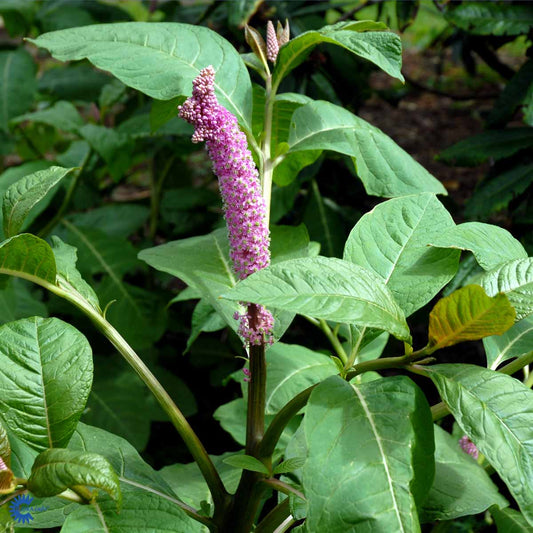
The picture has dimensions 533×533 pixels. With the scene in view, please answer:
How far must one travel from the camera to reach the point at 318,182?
220 centimetres

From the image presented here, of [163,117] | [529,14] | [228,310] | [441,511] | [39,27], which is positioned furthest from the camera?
[39,27]

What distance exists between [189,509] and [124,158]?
3.91 ft

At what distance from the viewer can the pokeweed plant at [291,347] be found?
0.69 metres

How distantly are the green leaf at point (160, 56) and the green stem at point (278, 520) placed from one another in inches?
22.9

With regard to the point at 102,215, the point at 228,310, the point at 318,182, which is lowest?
the point at 102,215

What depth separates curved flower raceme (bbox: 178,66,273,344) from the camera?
2.81ft

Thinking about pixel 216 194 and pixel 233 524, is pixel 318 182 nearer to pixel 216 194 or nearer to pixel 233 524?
pixel 216 194

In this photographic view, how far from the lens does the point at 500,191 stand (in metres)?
1.72

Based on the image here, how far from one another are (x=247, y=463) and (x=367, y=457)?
0.76 ft

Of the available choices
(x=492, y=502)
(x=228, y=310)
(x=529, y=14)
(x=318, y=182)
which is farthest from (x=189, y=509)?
(x=529, y=14)

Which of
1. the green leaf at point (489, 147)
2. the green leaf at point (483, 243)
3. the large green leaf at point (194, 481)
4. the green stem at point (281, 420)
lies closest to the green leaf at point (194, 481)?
the large green leaf at point (194, 481)

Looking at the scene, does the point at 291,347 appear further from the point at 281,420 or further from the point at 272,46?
the point at 272,46

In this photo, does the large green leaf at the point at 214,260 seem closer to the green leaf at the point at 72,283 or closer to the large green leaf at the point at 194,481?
the green leaf at the point at 72,283

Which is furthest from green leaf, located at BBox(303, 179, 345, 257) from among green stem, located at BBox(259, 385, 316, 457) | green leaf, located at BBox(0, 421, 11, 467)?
green leaf, located at BBox(0, 421, 11, 467)
